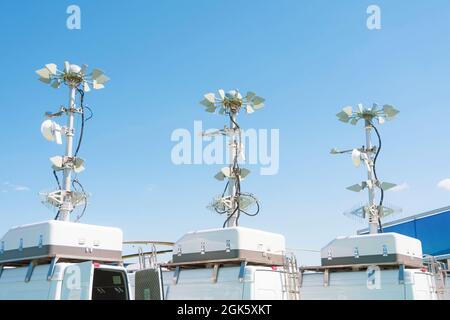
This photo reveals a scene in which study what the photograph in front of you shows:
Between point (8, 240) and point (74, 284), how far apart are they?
222 cm

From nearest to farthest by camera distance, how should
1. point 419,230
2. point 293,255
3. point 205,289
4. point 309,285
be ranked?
point 205,289
point 293,255
point 309,285
point 419,230

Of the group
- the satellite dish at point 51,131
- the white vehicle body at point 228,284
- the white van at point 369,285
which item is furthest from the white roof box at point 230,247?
the satellite dish at point 51,131

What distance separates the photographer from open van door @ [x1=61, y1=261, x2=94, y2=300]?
949cm

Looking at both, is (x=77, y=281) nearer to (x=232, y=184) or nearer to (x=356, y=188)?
(x=232, y=184)

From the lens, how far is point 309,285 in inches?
549

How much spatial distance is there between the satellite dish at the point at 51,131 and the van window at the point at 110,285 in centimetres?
425

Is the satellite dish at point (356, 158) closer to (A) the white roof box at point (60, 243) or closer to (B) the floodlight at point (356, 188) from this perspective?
(B) the floodlight at point (356, 188)

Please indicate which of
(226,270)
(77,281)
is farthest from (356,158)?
(77,281)

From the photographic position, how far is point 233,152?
52.9ft

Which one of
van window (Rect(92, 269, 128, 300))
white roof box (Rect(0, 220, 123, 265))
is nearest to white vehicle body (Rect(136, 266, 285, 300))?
van window (Rect(92, 269, 128, 300))

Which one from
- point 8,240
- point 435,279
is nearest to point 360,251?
point 435,279

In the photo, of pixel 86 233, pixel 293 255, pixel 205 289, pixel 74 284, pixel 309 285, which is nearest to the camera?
pixel 74 284
